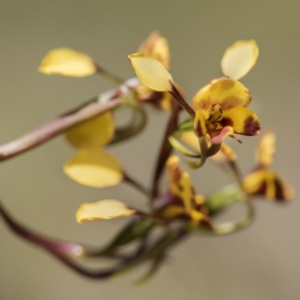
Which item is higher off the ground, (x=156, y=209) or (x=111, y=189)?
(x=156, y=209)

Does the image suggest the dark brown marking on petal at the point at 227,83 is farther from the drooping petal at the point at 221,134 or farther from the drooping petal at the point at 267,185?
the drooping petal at the point at 267,185

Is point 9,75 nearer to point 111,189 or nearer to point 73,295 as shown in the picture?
point 111,189

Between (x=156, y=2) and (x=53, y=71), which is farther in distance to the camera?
(x=156, y=2)

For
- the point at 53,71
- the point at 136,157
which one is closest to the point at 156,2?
the point at 136,157

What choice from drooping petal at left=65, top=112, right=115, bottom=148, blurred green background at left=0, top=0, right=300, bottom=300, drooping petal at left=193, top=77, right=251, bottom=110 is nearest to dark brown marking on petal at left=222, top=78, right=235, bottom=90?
drooping petal at left=193, top=77, right=251, bottom=110

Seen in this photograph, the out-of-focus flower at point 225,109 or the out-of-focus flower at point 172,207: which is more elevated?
the out-of-focus flower at point 225,109

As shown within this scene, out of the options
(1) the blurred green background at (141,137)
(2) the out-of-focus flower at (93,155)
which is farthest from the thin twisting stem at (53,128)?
(1) the blurred green background at (141,137)
